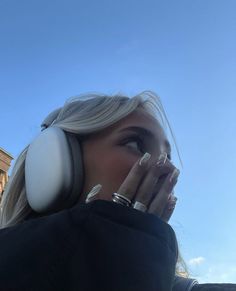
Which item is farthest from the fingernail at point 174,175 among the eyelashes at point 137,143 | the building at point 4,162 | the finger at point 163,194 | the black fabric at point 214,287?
the building at point 4,162

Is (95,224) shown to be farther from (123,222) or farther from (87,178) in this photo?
(87,178)

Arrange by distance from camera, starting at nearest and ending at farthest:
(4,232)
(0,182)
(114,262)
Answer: (114,262)
(4,232)
(0,182)

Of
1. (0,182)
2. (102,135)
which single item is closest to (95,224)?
(102,135)

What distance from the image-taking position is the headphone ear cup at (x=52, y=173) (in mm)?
1448

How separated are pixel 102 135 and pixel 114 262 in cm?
71

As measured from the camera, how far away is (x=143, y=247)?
3.40 feet

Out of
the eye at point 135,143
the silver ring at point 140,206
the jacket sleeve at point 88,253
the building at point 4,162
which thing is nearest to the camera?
the jacket sleeve at point 88,253

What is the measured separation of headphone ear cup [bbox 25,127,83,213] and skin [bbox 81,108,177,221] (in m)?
0.05

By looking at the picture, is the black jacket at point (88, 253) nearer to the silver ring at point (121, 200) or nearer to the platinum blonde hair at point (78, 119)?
the silver ring at point (121, 200)

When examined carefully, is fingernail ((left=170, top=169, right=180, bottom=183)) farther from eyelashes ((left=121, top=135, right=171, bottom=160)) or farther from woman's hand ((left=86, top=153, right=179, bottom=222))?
eyelashes ((left=121, top=135, right=171, bottom=160))

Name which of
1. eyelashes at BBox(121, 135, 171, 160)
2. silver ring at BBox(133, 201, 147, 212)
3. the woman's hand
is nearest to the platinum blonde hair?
eyelashes at BBox(121, 135, 171, 160)

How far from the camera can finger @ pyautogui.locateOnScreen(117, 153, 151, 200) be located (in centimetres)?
125

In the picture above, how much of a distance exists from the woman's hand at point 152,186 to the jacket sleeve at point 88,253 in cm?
14

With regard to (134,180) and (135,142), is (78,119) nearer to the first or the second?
(135,142)
